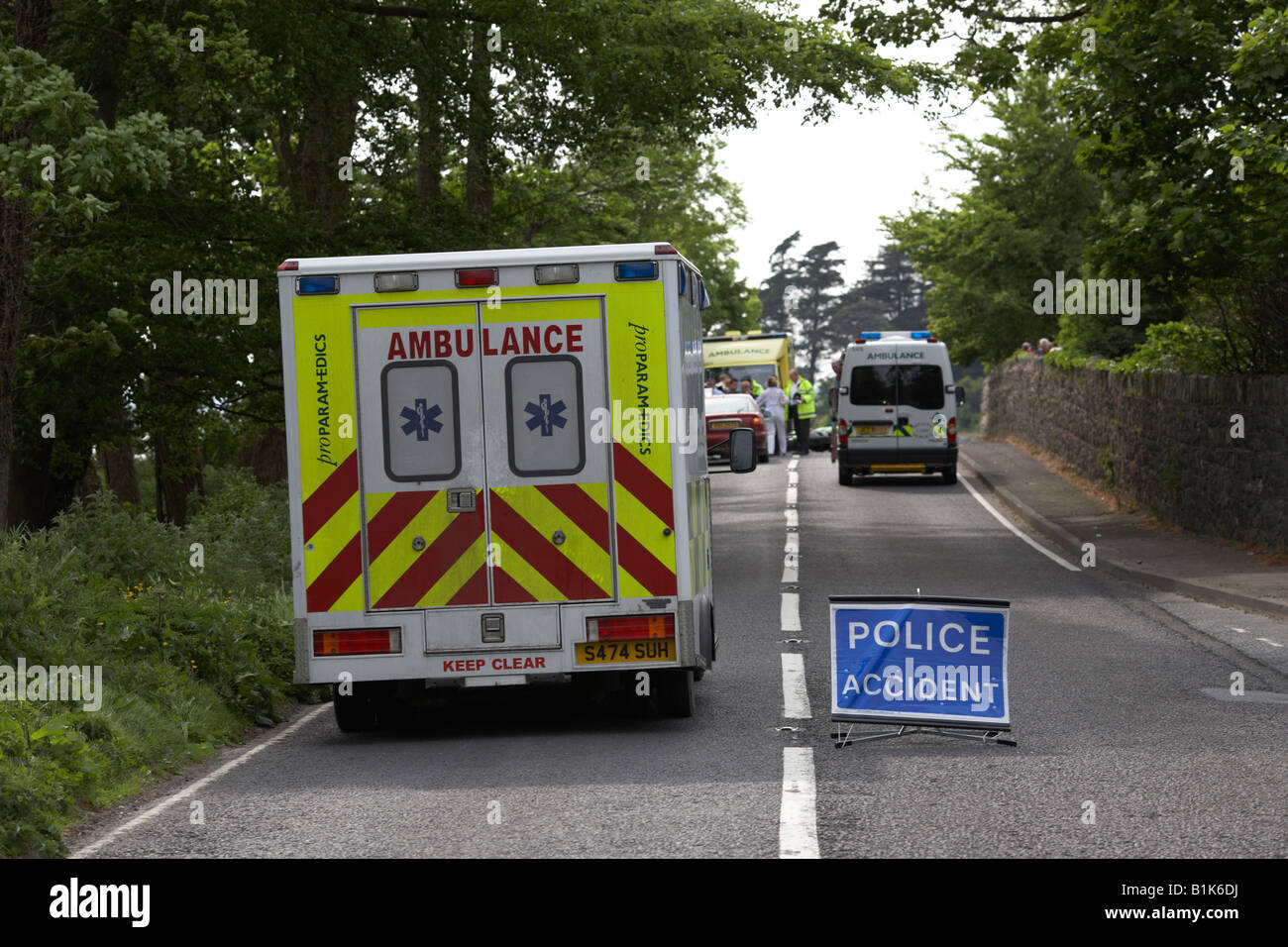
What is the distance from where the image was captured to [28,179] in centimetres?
1237

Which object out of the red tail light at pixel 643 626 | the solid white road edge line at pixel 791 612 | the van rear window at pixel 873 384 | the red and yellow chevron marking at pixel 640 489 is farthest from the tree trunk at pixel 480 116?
the red tail light at pixel 643 626

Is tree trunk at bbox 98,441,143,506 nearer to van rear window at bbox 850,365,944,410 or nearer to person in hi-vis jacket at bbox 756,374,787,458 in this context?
person in hi-vis jacket at bbox 756,374,787,458

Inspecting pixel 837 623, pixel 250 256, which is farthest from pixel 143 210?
pixel 837 623

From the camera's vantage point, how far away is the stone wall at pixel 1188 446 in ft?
63.8

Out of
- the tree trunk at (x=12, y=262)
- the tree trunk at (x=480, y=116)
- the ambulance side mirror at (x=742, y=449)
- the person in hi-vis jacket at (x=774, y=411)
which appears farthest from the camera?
the person in hi-vis jacket at (x=774, y=411)

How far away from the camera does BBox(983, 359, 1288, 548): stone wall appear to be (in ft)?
63.8

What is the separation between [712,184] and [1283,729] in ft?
158

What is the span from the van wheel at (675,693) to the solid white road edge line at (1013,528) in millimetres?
10487

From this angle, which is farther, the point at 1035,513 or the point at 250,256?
the point at 1035,513

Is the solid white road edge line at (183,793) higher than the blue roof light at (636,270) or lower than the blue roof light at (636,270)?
lower

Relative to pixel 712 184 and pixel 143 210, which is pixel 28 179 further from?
pixel 712 184

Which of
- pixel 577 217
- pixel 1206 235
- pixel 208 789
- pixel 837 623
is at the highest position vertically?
pixel 577 217

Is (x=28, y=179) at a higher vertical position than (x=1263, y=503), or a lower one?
higher

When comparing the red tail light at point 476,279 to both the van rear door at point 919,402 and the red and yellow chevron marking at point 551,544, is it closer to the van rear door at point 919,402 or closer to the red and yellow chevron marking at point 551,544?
the red and yellow chevron marking at point 551,544
